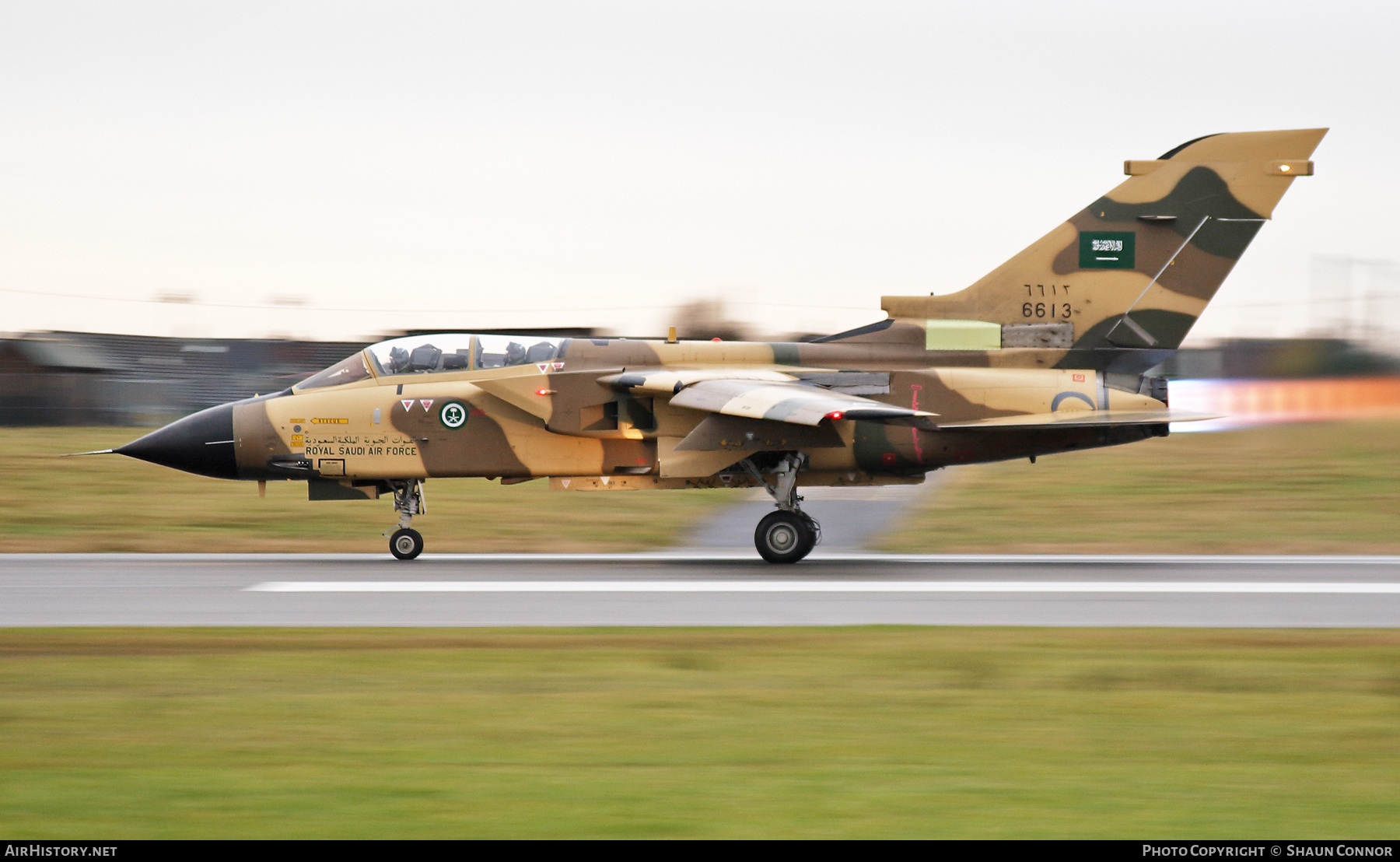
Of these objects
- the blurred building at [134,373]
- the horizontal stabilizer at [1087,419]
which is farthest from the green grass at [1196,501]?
the blurred building at [134,373]

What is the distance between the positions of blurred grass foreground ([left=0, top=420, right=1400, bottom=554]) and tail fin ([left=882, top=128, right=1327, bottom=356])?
377 cm

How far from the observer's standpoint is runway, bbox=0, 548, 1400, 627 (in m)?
11.5

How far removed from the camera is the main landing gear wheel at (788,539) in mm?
15875

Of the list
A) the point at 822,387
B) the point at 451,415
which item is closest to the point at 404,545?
the point at 451,415

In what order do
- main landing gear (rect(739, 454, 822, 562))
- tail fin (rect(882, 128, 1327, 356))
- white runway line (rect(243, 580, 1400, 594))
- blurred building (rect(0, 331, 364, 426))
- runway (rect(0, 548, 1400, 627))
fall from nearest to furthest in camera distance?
runway (rect(0, 548, 1400, 627)) < white runway line (rect(243, 580, 1400, 594)) < main landing gear (rect(739, 454, 822, 562)) < tail fin (rect(882, 128, 1327, 356)) < blurred building (rect(0, 331, 364, 426))

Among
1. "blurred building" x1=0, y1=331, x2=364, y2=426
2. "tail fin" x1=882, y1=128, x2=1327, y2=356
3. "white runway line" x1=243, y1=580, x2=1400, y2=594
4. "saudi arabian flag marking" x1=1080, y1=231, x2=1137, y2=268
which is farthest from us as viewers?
"blurred building" x1=0, y1=331, x2=364, y2=426

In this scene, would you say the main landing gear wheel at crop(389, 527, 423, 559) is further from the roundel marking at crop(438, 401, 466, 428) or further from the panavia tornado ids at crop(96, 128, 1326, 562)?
the roundel marking at crop(438, 401, 466, 428)

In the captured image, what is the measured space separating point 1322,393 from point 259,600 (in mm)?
19218

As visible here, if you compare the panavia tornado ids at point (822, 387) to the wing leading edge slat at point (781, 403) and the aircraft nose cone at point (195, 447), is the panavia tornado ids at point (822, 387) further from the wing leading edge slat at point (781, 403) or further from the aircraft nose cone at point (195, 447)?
the wing leading edge slat at point (781, 403)

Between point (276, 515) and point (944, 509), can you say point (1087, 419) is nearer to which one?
point (944, 509)

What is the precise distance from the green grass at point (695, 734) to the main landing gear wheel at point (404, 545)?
5886mm

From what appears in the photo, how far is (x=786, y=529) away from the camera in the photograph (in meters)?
15.9

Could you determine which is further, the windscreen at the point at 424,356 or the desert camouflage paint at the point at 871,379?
the windscreen at the point at 424,356

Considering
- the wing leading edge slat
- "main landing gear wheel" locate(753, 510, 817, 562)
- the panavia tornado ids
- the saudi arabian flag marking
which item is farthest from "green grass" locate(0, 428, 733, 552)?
the saudi arabian flag marking
